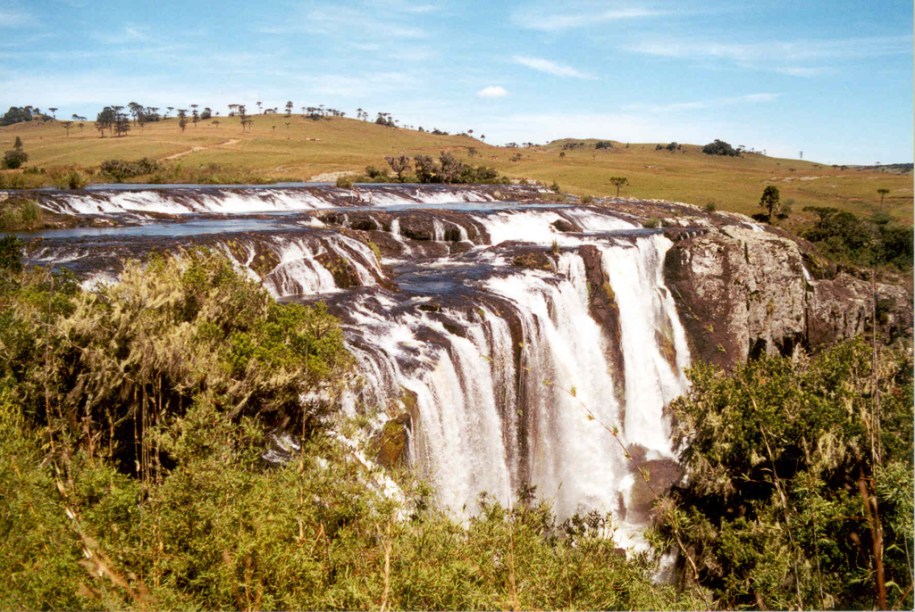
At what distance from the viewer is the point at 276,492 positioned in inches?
273

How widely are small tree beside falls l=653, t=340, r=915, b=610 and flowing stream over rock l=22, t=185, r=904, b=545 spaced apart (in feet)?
7.60

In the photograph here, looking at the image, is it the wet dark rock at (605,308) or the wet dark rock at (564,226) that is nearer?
the wet dark rock at (605,308)

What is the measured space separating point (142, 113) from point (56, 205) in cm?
13771

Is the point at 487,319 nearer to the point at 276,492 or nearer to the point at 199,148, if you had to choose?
the point at 276,492

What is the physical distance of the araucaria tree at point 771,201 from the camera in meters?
63.7

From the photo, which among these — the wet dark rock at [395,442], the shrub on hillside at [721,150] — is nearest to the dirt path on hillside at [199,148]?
the wet dark rock at [395,442]

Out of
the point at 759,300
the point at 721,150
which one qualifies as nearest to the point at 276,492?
the point at 759,300

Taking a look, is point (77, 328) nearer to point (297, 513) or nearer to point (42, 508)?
point (42, 508)

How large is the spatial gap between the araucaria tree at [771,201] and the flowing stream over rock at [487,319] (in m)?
32.7

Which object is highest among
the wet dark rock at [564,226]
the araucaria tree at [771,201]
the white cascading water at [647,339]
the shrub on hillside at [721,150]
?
the shrub on hillside at [721,150]

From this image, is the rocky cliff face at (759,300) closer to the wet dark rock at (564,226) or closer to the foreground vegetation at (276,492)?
the wet dark rock at (564,226)

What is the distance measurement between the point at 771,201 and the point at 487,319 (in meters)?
55.7

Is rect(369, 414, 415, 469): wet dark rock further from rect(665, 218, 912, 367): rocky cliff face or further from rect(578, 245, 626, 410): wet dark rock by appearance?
rect(665, 218, 912, 367): rocky cliff face

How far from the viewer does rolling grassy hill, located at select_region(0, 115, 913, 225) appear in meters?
74.2
